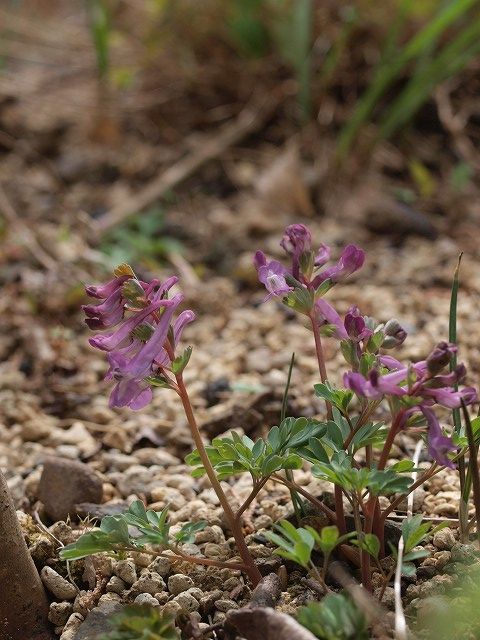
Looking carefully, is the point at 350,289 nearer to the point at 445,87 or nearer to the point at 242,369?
the point at 242,369

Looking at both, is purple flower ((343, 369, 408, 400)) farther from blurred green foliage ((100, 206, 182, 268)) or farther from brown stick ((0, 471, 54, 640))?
blurred green foliage ((100, 206, 182, 268))

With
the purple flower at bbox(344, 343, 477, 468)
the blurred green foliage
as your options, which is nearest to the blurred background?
the blurred green foliage

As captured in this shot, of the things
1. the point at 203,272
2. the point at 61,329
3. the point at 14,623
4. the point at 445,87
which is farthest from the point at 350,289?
the point at 14,623

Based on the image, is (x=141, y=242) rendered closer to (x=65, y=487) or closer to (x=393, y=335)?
(x=65, y=487)

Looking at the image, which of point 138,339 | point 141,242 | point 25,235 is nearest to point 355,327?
point 138,339

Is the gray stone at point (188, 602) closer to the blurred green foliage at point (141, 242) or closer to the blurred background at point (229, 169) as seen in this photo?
the blurred background at point (229, 169)

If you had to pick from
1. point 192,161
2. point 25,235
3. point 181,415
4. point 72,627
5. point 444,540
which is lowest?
point 72,627

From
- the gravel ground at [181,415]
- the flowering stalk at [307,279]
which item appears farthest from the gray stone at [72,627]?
the flowering stalk at [307,279]

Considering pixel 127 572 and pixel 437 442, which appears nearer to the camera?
pixel 437 442
